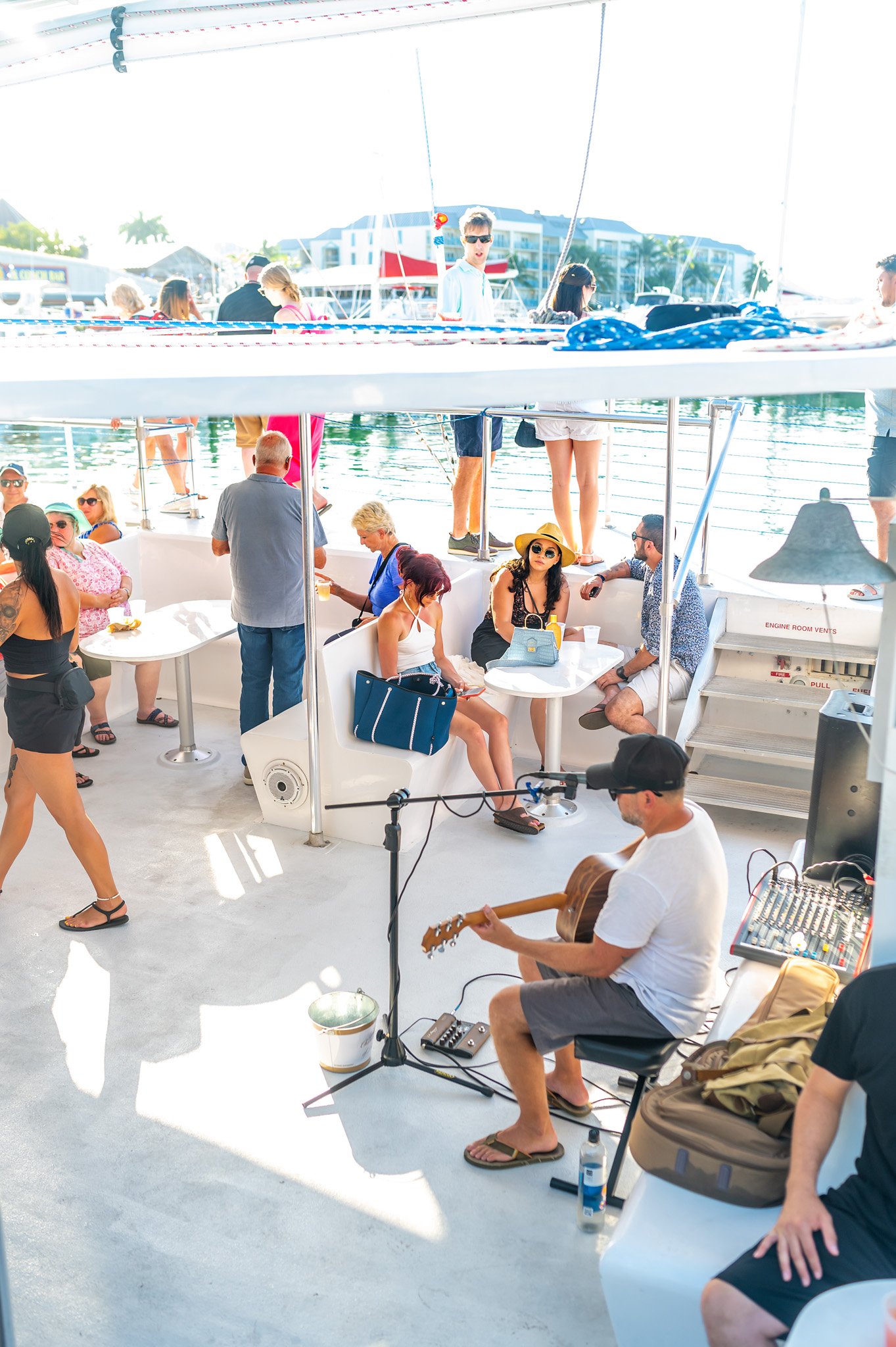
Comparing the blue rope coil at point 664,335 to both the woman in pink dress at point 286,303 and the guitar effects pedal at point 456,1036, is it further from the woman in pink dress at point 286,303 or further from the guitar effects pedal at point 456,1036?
the woman in pink dress at point 286,303

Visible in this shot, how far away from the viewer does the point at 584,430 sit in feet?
20.5

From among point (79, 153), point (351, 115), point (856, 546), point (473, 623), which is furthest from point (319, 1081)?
point (79, 153)

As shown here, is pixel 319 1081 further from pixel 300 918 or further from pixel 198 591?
pixel 198 591

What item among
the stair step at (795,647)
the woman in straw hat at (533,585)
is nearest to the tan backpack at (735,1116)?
the woman in straw hat at (533,585)

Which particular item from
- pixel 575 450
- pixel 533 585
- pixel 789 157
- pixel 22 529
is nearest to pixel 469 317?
pixel 575 450

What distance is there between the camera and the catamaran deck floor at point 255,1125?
2.59m

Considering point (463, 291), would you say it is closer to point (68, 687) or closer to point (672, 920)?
point (68, 687)

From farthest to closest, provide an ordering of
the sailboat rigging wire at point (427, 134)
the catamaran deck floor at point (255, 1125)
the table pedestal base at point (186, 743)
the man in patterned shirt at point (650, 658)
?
the sailboat rigging wire at point (427, 134) < the table pedestal base at point (186, 743) < the man in patterned shirt at point (650, 658) < the catamaran deck floor at point (255, 1125)

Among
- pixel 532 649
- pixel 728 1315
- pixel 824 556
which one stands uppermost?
pixel 824 556

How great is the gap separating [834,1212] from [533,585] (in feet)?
11.9

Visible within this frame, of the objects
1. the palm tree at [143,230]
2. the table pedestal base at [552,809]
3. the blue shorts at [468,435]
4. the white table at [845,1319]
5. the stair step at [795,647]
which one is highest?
the palm tree at [143,230]

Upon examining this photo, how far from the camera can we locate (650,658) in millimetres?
5395

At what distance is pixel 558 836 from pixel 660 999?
2.17m

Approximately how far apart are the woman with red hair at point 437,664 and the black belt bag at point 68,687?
144cm
